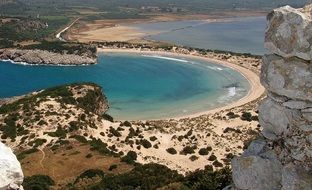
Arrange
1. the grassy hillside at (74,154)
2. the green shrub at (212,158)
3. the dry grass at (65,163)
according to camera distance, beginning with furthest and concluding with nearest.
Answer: the green shrub at (212,158) < the dry grass at (65,163) < the grassy hillside at (74,154)

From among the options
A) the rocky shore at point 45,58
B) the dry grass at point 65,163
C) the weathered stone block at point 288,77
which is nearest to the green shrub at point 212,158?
the dry grass at point 65,163

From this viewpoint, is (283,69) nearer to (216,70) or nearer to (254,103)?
(254,103)

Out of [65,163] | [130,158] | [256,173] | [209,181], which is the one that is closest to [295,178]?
[256,173]

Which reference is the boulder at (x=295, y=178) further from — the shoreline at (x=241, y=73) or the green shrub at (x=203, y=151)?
the shoreline at (x=241, y=73)

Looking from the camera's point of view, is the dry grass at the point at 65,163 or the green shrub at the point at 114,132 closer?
the dry grass at the point at 65,163

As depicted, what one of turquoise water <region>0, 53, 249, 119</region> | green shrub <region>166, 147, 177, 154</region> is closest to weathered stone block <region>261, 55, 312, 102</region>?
green shrub <region>166, 147, 177, 154</region>

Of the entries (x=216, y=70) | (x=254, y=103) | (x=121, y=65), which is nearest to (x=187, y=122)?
(x=254, y=103)
